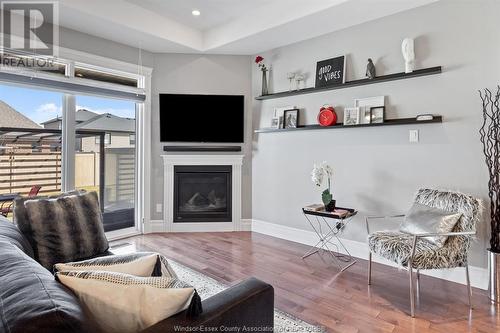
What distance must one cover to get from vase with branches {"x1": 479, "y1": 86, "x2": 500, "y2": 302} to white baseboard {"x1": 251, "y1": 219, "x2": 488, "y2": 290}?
31 cm

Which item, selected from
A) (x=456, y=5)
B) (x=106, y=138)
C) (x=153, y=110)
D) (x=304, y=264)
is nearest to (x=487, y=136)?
(x=456, y=5)

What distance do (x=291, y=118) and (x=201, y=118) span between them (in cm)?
137

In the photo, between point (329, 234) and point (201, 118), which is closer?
point (329, 234)

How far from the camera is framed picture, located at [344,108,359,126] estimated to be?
344 centimetres

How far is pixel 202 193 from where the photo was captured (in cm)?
463

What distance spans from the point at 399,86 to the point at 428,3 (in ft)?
2.73

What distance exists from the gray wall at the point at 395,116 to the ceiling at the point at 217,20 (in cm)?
25

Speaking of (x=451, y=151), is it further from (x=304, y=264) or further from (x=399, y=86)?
(x=304, y=264)

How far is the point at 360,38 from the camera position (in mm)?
3479

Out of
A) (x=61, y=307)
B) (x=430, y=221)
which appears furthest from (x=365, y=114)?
(x=61, y=307)

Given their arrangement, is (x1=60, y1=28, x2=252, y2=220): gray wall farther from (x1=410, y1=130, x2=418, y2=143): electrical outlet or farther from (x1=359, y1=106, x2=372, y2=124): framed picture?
(x1=410, y1=130, x2=418, y2=143): electrical outlet

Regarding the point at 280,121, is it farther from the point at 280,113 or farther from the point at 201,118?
the point at 201,118

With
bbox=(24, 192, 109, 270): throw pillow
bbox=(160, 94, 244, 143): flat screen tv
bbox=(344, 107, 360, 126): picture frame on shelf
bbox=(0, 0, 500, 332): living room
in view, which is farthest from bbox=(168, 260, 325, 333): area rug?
bbox=(344, 107, 360, 126): picture frame on shelf

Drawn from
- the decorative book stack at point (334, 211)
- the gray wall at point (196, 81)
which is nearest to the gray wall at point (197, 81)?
the gray wall at point (196, 81)
